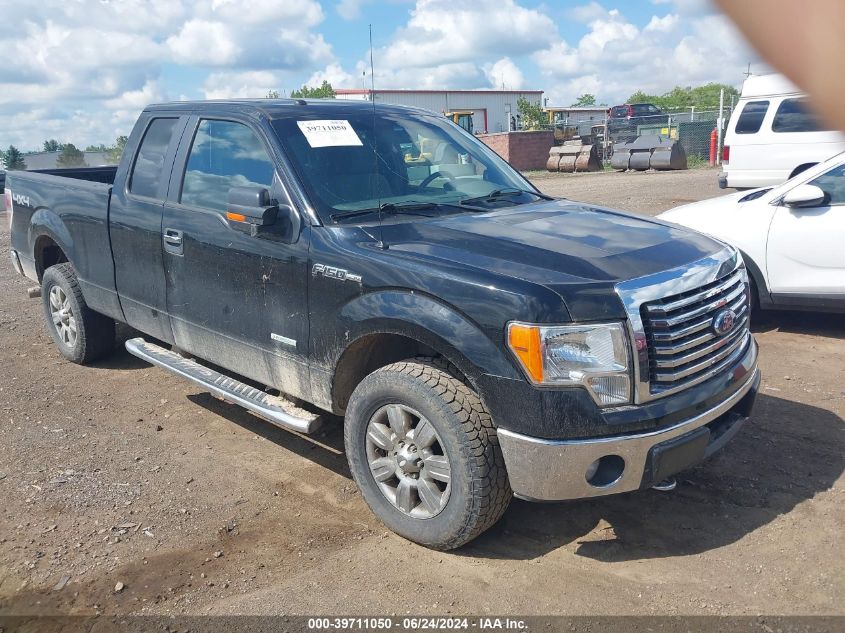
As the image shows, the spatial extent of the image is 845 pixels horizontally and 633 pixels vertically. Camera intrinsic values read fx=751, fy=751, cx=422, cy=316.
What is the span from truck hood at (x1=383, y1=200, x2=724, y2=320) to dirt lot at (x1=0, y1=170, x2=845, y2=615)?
1.21 m

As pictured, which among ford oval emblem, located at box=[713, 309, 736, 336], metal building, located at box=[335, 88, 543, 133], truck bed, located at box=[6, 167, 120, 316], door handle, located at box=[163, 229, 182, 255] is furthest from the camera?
metal building, located at box=[335, 88, 543, 133]

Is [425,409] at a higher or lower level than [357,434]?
higher

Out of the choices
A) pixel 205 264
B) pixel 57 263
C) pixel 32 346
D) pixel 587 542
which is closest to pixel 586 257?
pixel 587 542

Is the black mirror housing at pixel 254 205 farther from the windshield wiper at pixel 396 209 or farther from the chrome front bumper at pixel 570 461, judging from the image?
the chrome front bumper at pixel 570 461

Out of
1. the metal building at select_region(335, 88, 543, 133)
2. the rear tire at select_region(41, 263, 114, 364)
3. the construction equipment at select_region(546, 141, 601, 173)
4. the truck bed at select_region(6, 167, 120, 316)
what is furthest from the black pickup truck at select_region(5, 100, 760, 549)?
the metal building at select_region(335, 88, 543, 133)

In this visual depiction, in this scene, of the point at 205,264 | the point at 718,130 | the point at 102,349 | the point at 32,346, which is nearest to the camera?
the point at 205,264

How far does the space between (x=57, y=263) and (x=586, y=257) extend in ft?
16.9

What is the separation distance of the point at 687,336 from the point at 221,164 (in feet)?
9.32

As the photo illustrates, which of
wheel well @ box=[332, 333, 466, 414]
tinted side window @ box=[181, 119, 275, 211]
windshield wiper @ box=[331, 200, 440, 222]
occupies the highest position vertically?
tinted side window @ box=[181, 119, 275, 211]

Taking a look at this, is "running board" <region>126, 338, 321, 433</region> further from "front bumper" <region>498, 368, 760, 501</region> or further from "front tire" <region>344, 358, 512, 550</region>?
"front bumper" <region>498, 368, 760, 501</region>

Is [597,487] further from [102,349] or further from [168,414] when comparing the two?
[102,349]

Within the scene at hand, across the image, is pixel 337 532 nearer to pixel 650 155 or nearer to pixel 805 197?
pixel 805 197

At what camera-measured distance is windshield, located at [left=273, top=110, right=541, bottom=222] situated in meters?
3.99

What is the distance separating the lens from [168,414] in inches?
210
